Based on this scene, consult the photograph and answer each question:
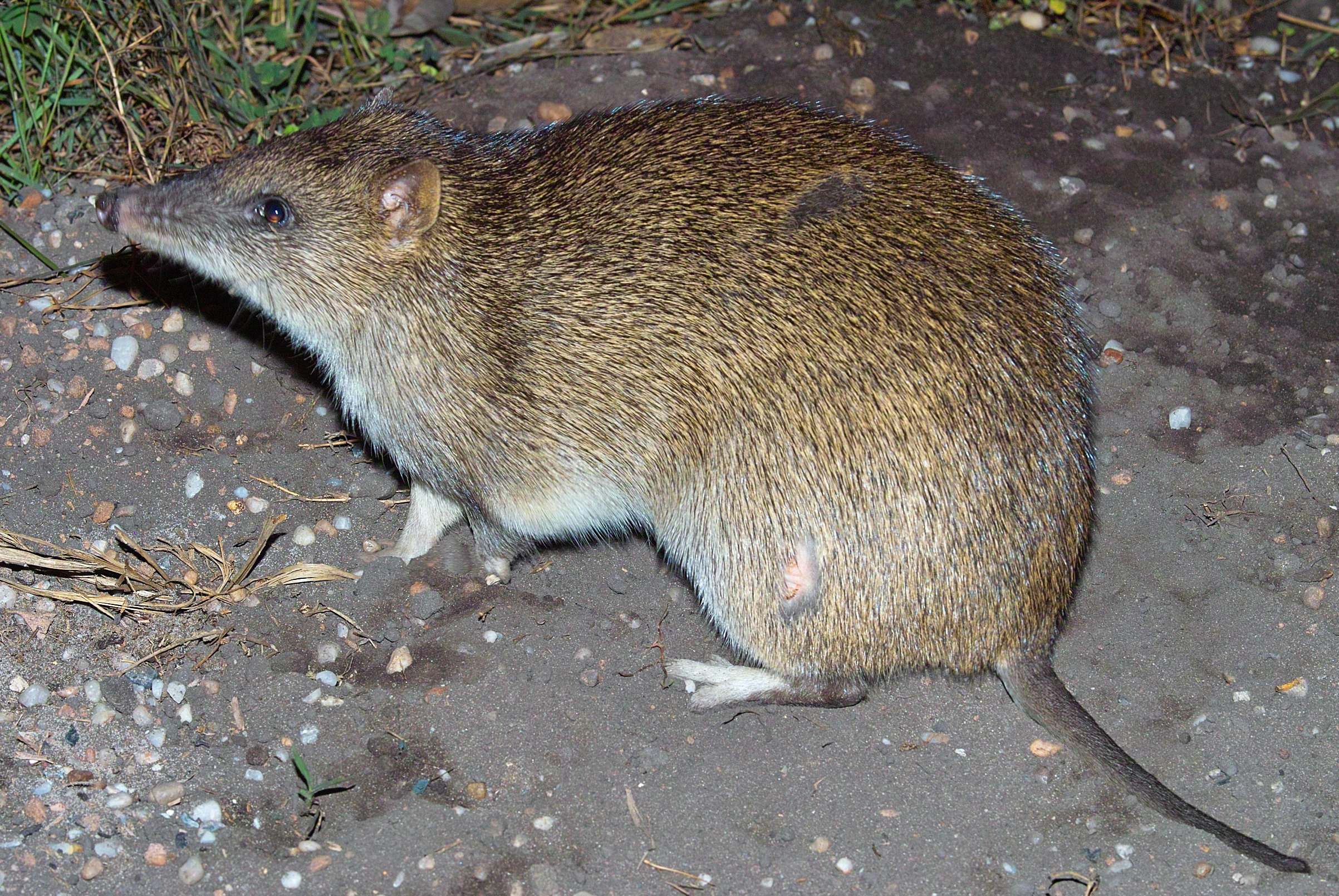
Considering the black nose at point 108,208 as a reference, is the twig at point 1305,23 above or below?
below

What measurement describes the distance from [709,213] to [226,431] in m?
2.13

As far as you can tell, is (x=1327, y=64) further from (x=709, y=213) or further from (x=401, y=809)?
(x=401, y=809)

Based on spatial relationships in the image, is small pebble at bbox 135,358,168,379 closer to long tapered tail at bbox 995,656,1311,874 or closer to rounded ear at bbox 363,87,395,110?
rounded ear at bbox 363,87,395,110

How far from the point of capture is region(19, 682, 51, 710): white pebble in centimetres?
390

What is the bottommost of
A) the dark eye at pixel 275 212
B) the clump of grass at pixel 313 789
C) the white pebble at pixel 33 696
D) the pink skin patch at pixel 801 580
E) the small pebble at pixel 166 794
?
the clump of grass at pixel 313 789

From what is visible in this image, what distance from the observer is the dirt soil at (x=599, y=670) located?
12.0 feet

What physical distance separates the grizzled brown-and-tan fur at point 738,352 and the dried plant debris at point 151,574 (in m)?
0.70

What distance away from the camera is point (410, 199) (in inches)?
148

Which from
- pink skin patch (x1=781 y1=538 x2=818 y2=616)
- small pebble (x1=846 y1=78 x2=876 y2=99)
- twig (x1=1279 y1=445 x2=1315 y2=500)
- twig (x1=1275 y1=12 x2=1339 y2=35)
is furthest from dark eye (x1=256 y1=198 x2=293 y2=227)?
twig (x1=1275 y1=12 x2=1339 y2=35)

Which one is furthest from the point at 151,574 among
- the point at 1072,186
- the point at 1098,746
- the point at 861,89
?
the point at 1072,186

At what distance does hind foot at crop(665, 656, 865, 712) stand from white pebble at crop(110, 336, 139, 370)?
7.90 ft

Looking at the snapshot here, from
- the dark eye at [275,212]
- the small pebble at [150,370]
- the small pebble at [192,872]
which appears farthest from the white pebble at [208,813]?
the small pebble at [150,370]

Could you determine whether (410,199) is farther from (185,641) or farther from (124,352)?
(124,352)

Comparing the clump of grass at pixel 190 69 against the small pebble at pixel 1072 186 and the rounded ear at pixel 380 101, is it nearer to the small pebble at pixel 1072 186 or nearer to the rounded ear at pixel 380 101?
the rounded ear at pixel 380 101
